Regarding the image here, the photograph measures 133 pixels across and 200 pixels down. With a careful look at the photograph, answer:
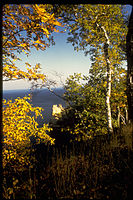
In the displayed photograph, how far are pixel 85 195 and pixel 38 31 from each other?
15.7 feet

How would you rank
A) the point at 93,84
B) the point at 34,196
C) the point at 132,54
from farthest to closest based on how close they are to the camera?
the point at 93,84
the point at 132,54
the point at 34,196

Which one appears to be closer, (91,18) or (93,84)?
(91,18)

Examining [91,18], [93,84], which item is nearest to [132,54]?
[91,18]

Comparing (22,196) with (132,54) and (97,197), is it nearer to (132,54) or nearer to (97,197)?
(97,197)

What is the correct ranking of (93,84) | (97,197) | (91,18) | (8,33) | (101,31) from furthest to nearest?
(93,84) → (101,31) → (91,18) → (8,33) → (97,197)

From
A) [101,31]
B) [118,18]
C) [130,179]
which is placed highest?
[118,18]

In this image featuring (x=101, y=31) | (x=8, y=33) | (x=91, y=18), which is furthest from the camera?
(x=101, y=31)

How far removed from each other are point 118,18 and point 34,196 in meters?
7.74

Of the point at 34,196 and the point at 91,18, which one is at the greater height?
the point at 91,18

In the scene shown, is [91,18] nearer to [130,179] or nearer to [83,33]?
[83,33]

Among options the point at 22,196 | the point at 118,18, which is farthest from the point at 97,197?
the point at 118,18

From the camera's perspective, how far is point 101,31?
5.16 m

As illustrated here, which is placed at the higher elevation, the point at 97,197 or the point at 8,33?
the point at 8,33

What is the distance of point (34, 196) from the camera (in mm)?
2174
